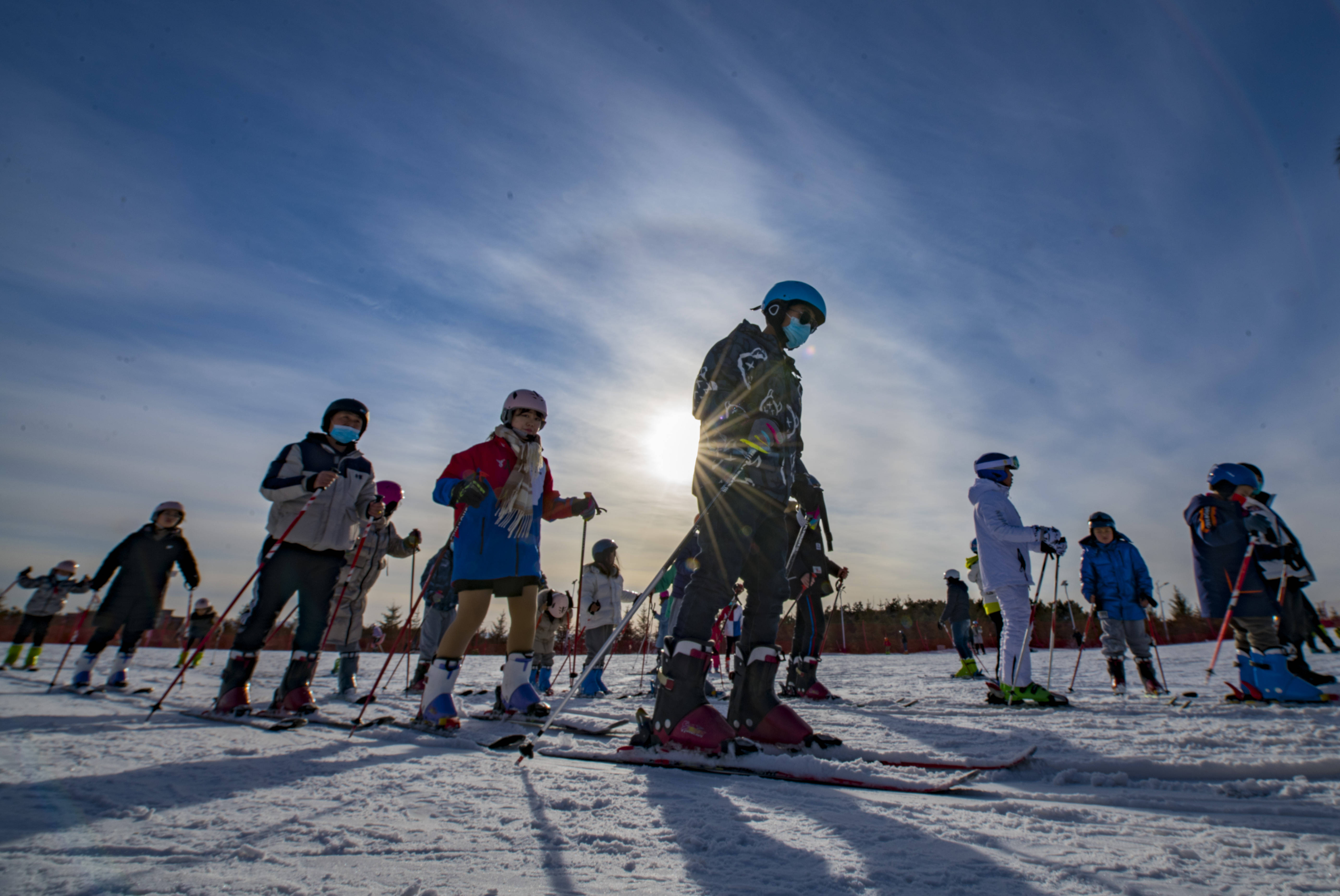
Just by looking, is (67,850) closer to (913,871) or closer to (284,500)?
(913,871)

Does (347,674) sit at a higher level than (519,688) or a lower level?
lower

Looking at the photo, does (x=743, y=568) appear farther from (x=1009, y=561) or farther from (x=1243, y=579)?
(x=1243, y=579)

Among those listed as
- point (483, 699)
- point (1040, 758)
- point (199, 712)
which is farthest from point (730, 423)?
point (483, 699)

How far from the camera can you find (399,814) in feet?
5.18

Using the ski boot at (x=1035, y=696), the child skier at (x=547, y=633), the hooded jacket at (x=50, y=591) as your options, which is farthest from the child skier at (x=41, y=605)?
the ski boot at (x=1035, y=696)

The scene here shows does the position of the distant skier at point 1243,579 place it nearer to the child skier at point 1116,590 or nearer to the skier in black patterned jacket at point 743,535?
the child skier at point 1116,590

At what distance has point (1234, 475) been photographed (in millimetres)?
5695

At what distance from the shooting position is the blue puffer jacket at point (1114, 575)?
7.02 metres

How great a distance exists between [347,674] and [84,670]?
227cm

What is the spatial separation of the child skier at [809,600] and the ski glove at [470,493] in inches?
133

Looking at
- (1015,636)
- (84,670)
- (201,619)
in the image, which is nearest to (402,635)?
(84,670)

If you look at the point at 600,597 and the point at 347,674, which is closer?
the point at 347,674

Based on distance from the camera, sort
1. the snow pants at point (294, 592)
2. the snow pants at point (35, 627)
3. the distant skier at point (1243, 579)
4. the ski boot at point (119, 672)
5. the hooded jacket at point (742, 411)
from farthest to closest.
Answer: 1. the snow pants at point (35, 627)
2. the ski boot at point (119, 672)
3. the distant skier at point (1243, 579)
4. the snow pants at point (294, 592)
5. the hooded jacket at point (742, 411)

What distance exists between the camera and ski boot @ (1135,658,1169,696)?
19.8 ft
